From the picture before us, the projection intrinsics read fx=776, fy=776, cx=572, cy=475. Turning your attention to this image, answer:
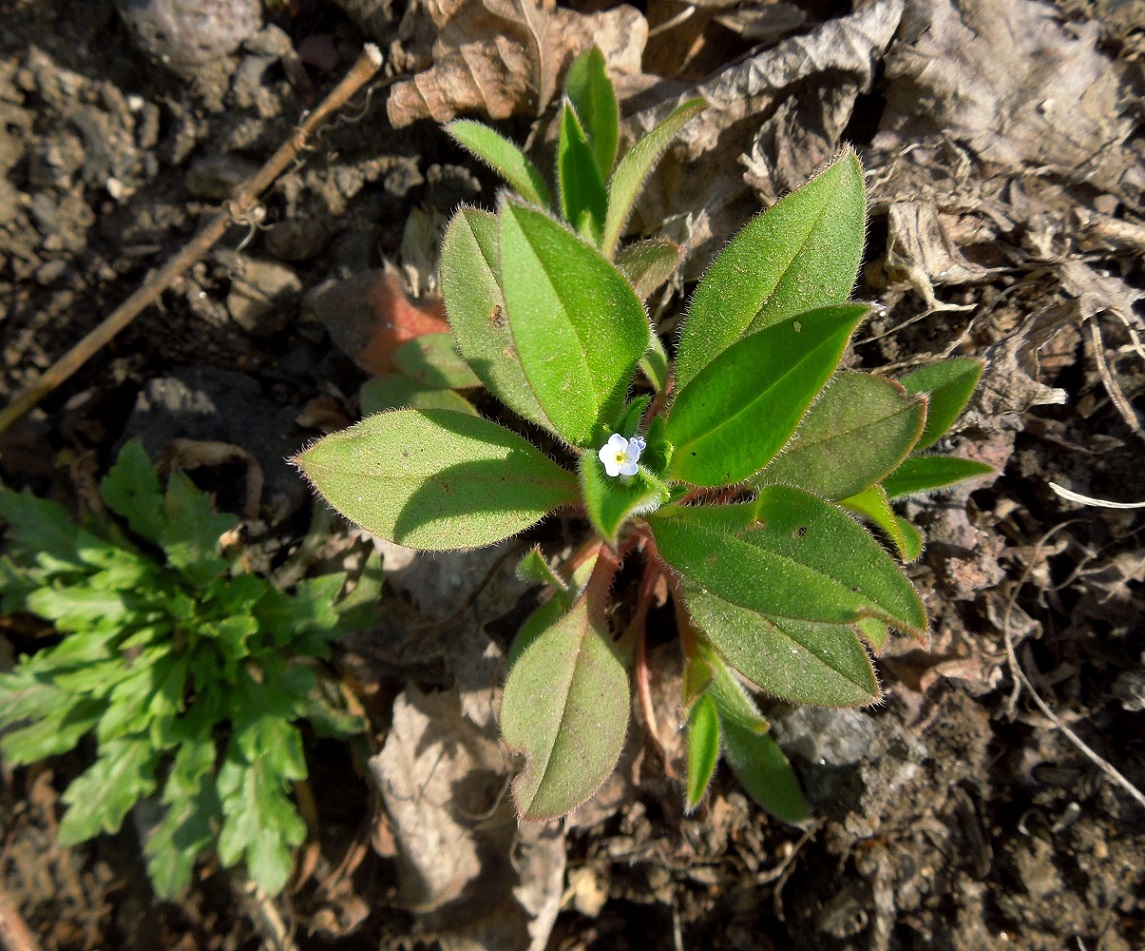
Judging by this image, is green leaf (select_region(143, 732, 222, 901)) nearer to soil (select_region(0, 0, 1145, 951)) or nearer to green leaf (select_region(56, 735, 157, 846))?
green leaf (select_region(56, 735, 157, 846))

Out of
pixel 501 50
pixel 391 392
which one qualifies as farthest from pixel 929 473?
pixel 501 50

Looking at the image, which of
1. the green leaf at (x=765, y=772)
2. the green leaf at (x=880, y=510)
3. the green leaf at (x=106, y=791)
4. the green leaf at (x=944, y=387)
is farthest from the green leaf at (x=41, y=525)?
the green leaf at (x=944, y=387)

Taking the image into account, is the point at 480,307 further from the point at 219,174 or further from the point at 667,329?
the point at 219,174

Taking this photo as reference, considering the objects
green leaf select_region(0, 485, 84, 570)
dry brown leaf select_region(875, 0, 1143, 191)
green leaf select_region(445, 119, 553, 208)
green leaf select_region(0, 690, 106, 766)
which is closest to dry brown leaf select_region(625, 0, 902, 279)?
dry brown leaf select_region(875, 0, 1143, 191)

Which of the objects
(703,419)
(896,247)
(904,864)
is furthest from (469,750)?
(896,247)

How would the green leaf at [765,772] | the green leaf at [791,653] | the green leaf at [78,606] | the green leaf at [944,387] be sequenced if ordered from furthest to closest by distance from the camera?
the green leaf at [78,606] < the green leaf at [765,772] < the green leaf at [944,387] < the green leaf at [791,653]

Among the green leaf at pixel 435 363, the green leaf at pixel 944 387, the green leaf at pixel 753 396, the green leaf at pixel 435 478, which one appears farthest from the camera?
the green leaf at pixel 435 363

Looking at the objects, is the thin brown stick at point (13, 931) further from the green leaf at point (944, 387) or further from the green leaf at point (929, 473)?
the green leaf at point (944, 387)
